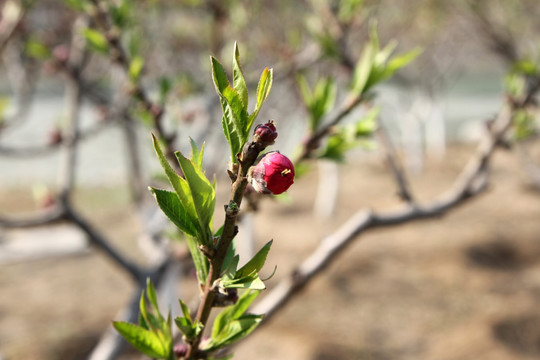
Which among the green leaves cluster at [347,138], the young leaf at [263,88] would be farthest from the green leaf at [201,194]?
the green leaves cluster at [347,138]

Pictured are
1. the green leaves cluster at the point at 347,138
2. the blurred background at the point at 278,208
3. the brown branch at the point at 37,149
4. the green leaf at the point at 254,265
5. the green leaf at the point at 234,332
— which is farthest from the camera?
the brown branch at the point at 37,149

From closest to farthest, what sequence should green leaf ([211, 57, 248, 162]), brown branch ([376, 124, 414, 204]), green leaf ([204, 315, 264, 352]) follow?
green leaf ([211, 57, 248, 162]), green leaf ([204, 315, 264, 352]), brown branch ([376, 124, 414, 204])

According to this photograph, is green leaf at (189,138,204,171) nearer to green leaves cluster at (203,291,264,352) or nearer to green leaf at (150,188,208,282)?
green leaf at (150,188,208,282)

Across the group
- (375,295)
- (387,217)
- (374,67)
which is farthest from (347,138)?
(375,295)

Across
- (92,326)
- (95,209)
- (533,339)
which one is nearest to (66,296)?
(92,326)

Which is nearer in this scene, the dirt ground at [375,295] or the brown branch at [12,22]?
the brown branch at [12,22]

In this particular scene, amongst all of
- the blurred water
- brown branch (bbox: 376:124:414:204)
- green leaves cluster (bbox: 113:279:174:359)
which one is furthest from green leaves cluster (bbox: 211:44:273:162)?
the blurred water

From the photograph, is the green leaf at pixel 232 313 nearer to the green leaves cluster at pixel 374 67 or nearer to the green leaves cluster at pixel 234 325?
the green leaves cluster at pixel 234 325
